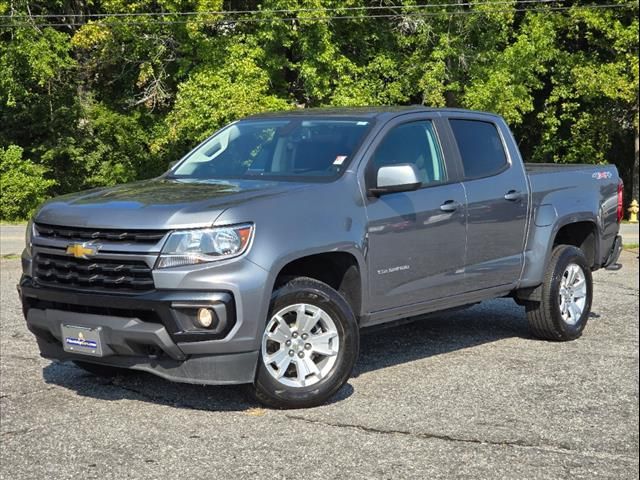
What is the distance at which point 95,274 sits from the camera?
5699 millimetres

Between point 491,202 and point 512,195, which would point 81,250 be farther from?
point 512,195

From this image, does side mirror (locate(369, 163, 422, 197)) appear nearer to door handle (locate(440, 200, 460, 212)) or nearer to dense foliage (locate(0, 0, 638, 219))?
door handle (locate(440, 200, 460, 212))

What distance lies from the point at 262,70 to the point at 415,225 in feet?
82.5

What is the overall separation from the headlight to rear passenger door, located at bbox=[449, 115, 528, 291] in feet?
7.10

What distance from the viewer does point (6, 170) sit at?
103ft

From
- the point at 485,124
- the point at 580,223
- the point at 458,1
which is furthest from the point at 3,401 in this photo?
the point at 458,1

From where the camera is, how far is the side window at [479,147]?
7.42m

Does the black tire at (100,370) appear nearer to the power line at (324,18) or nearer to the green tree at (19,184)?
the power line at (324,18)

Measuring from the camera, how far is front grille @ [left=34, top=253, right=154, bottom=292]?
5551 millimetres

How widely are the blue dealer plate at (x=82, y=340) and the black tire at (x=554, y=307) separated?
3.90 meters

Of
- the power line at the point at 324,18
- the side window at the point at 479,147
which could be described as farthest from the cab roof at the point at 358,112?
the power line at the point at 324,18

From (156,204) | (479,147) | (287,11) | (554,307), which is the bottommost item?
(554,307)

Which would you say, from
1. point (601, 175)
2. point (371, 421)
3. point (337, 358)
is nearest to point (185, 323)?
point (337, 358)

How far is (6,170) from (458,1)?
15.9 m
